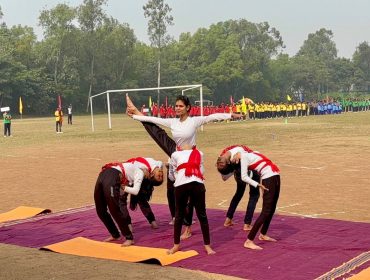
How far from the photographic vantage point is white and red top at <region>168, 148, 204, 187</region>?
283 inches

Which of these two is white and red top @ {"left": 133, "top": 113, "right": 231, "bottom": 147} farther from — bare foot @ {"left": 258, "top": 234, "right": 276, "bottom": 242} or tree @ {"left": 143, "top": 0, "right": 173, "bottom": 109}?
tree @ {"left": 143, "top": 0, "right": 173, "bottom": 109}

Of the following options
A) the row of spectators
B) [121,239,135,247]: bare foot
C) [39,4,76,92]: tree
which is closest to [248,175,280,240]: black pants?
[121,239,135,247]: bare foot

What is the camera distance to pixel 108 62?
82688 millimetres

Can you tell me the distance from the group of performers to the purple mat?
10.3 inches

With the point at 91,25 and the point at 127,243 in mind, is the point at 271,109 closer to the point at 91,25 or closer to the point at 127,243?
the point at 91,25

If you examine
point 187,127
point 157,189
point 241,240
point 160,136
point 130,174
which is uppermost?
point 187,127

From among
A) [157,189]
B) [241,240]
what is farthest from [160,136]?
[157,189]

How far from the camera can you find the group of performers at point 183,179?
7258mm

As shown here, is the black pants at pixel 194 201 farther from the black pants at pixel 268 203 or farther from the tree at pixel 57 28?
the tree at pixel 57 28

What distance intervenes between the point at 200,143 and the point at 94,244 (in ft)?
55.4

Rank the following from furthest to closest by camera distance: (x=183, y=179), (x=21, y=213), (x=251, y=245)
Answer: (x=21, y=213), (x=251, y=245), (x=183, y=179)

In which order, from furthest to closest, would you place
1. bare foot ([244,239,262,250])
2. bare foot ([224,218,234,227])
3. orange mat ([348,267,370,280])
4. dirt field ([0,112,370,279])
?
bare foot ([224,218,234,227]) → bare foot ([244,239,262,250]) → dirt field ([0,112,370,279]) → orange mat ([348,267,370,280])

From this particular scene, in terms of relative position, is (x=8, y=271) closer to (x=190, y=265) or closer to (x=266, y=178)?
(x=190, y=265)

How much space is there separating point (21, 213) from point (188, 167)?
4275mm
